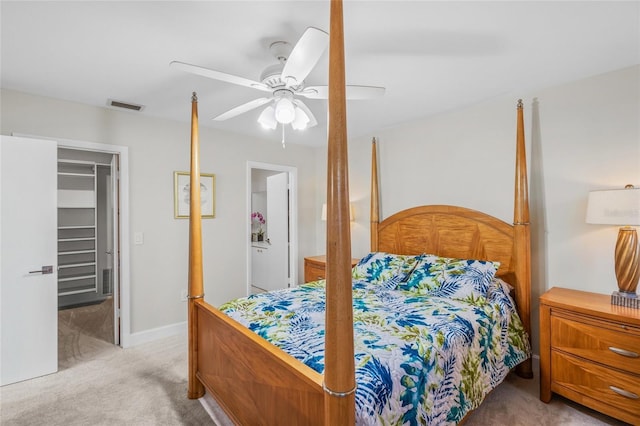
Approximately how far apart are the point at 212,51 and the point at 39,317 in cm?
250

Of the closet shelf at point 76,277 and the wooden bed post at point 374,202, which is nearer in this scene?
the wooden bed post at point 374,202

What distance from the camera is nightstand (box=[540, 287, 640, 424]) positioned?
1.76m

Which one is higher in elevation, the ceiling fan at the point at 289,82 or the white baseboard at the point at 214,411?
the ceiling fan at the point at 289,82

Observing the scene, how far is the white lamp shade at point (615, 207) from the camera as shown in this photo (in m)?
1.89

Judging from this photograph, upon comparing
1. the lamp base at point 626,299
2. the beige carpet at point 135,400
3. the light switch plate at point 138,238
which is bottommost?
the beige carpet at point 135,400

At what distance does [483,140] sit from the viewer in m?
2.89

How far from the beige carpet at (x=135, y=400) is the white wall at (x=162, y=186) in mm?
598

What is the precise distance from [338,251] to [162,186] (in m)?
2.92

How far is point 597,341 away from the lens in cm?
187

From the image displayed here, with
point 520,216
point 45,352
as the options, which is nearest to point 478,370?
point 520,216

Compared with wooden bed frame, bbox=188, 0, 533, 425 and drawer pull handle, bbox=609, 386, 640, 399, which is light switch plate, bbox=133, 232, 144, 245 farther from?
drawer pull handle, bbox=609, 386, 640, 399

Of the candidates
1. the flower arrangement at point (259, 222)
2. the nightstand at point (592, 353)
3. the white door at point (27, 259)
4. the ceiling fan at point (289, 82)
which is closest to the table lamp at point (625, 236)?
the nightstand at point (592, 353)

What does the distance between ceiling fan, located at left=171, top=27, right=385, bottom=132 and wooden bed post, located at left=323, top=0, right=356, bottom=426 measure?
51 cm

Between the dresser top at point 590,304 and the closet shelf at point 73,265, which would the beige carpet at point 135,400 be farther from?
the closet shelf at point 73,265
